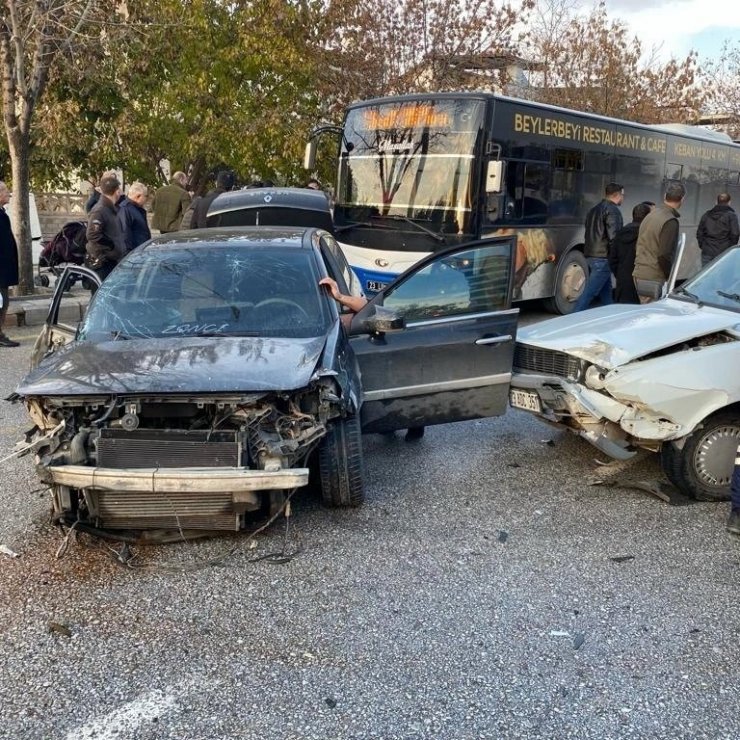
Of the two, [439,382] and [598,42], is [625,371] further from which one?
[598,42]

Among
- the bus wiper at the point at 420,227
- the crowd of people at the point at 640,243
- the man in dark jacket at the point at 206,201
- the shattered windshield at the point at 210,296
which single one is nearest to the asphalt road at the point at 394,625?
the shattered windshield at the point at 210,296

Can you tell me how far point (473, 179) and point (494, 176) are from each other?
11.8 inches

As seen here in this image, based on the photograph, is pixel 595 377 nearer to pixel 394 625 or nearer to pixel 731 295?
pixel 731 295

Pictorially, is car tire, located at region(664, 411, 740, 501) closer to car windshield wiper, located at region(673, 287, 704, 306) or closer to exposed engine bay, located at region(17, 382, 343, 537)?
car windshield wiper, located at region(673, 287, 704, 306)

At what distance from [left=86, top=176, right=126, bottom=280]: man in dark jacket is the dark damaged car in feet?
10.2

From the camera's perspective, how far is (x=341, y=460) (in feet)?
15.5

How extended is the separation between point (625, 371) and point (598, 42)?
25.7 metres

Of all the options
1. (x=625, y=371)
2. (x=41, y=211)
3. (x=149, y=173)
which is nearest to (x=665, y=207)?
(x=625, y=371)

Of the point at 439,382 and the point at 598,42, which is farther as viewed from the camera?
the point at 598,42

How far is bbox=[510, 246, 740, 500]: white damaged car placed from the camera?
4875 millimetres

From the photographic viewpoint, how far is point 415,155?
10.9 meters

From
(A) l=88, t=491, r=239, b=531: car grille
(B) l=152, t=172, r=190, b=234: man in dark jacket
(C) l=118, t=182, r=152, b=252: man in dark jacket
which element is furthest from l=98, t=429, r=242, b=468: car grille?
(B) l=152, t=172, r=190, b=234: man in dark jacket

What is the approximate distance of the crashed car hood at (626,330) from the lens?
5.00 m

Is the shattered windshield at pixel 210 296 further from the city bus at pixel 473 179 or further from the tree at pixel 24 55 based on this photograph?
the tree at pixel 24 55
